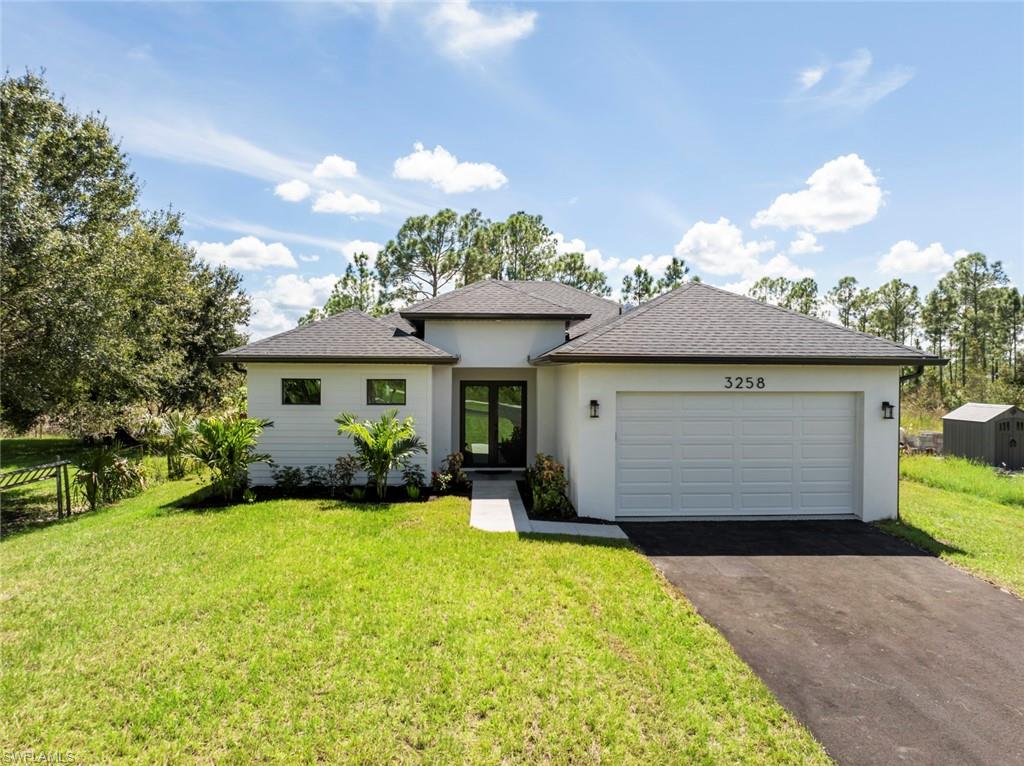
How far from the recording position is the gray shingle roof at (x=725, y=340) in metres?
9.16

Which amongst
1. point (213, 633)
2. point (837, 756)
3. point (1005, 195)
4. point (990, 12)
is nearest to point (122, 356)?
point (213, 633)

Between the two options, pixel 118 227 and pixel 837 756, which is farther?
pixel 118 227

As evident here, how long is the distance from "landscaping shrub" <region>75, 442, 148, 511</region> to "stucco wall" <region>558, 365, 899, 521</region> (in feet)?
36.5

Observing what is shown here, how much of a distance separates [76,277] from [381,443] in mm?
7817

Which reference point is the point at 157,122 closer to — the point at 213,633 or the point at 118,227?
the point at 118,227

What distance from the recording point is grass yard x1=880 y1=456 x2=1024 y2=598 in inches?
291

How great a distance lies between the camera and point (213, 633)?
5016mm

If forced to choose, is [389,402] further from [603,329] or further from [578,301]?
[578,301]

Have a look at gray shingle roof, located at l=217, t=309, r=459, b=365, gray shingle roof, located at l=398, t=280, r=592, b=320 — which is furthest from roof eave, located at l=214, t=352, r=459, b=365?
gray shingle roof, located at l=398, t=280, r=592, b=320

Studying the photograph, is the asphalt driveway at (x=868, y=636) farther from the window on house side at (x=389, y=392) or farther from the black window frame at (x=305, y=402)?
the black window frame at (x=305, y=402)

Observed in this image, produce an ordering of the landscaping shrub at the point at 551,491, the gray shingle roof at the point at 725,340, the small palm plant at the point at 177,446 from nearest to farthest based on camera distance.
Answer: the gray shingle roof at the point at 725,340
the landscaping shrub at the point at 551,491
the small palm plant at the point at 177,446

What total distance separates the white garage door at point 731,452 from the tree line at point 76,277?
12295 mm

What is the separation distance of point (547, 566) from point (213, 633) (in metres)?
4.07

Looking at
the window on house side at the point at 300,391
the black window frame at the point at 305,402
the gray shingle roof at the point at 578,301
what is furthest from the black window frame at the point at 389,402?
the gray shingle roof at the point at 578,301
